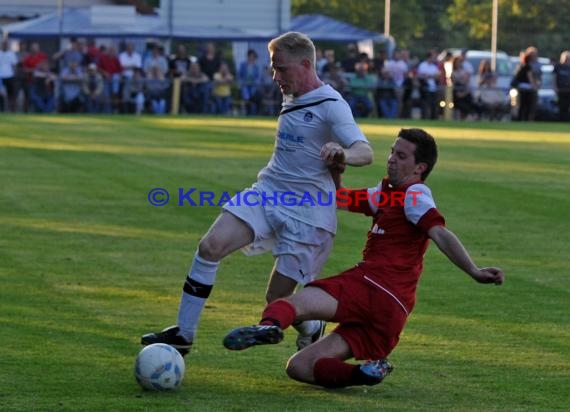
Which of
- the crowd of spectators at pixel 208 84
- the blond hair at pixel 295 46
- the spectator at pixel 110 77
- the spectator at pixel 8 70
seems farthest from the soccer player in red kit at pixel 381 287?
the spectator at pixel 8 70

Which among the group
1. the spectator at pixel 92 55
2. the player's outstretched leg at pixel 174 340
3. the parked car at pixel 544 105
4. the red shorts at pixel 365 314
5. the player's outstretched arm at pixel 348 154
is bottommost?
the parked car at pixel 544 105

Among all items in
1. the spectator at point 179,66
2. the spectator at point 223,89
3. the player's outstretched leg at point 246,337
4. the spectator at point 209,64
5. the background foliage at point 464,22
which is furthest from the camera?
the background foliage at point 464,22

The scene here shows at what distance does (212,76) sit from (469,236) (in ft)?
90.0

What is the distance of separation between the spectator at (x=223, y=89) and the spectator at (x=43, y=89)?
4.59 m

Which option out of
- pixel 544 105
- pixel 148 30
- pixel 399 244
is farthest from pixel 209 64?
pixel 399 244

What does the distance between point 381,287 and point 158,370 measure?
1277mm

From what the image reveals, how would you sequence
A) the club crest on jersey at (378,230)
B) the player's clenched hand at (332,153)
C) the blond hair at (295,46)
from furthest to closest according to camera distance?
1. the blond hair at (295,46)
2. the club crest on jersey at (378,230)
3. the player's clenched hand at (332,153)

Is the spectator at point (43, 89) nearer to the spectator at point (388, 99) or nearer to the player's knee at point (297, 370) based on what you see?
the spectator at point (388, 99)

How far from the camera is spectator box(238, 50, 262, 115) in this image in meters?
41.8

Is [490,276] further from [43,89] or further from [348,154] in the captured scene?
[43,89]

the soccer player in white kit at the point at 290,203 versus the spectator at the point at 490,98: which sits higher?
the soccer player in white kit at the point at 290,203

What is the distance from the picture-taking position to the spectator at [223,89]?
1624 inches

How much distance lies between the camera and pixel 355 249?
14.1m

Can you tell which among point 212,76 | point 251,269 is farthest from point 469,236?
point 212,76
